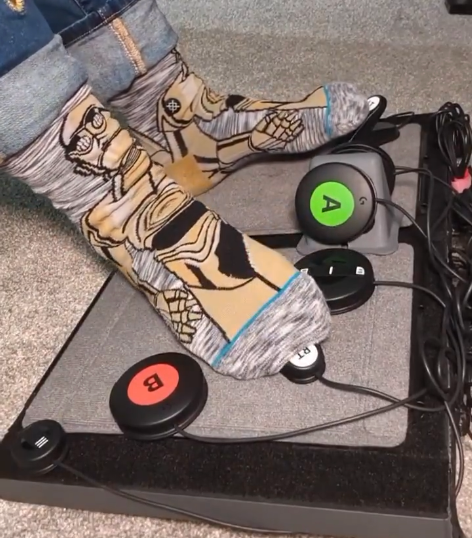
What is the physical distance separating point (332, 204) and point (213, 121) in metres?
0.24

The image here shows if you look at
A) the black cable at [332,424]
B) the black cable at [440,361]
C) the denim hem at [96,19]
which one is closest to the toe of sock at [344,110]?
the black cable at [440,361]

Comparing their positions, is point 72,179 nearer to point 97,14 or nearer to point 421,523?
point 97,14

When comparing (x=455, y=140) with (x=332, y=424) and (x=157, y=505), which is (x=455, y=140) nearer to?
(x=332, y=424)

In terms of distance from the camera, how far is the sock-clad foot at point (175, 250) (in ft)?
1.97

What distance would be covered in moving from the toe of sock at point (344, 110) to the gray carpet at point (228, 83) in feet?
0.90

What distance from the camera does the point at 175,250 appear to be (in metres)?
0.67

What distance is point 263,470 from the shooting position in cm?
55

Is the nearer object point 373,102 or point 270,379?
point 270,379

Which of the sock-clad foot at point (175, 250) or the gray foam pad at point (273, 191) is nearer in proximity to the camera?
the sock-clad foot at point (175, 250)

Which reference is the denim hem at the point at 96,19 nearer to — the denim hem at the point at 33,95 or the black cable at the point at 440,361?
the denim hem at the point at 33,95

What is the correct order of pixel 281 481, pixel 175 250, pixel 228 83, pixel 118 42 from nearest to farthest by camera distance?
pixel 281 481 → pixel 175 250 → pixel 118 42 → pixel 228 83

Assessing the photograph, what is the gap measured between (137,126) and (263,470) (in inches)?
19.0

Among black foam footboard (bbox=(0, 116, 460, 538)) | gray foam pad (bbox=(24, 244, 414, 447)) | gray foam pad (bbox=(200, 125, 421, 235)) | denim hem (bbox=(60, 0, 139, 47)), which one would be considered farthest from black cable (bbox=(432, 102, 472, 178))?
denim hem (bbox=(60, 0, 139, 47))

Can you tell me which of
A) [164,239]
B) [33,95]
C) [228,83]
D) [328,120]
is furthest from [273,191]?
[228,83]
